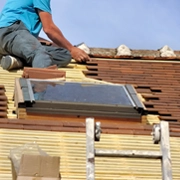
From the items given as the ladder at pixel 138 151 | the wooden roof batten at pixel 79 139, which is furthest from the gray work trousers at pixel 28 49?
the ladder at pixel 138 151

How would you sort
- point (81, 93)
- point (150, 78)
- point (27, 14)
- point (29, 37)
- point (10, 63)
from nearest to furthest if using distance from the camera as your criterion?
point (81, 93) < point (10, 63) < point (150, 78) < point (29, 37) < point (27, 14)

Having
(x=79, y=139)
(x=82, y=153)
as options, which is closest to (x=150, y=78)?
(x=79, y=139)

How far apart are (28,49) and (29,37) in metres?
0.30

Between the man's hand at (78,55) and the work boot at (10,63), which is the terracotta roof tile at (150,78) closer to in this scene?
the man's hand at (78,55)

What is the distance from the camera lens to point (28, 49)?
823cm

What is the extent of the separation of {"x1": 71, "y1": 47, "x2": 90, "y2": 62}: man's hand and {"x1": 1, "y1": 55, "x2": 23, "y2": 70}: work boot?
816 mm

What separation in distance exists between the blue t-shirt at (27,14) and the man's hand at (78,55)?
1.77 feet

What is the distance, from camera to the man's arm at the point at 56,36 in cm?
871

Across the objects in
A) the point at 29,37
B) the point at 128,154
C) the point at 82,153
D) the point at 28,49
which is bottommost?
the point at 128,154

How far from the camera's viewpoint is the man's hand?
873cm

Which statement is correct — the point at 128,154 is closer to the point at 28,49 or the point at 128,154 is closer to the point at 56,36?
the point at 28,49

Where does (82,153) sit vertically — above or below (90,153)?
above

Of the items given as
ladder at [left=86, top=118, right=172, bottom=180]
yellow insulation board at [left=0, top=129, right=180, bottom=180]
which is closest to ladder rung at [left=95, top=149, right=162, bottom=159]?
ladder at [left=86, top=118, right=172, bottom=180]

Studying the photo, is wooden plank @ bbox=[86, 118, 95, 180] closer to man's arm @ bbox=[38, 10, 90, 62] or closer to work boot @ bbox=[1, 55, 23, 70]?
work boot @ bbox=[1, 55, 23, 70]
